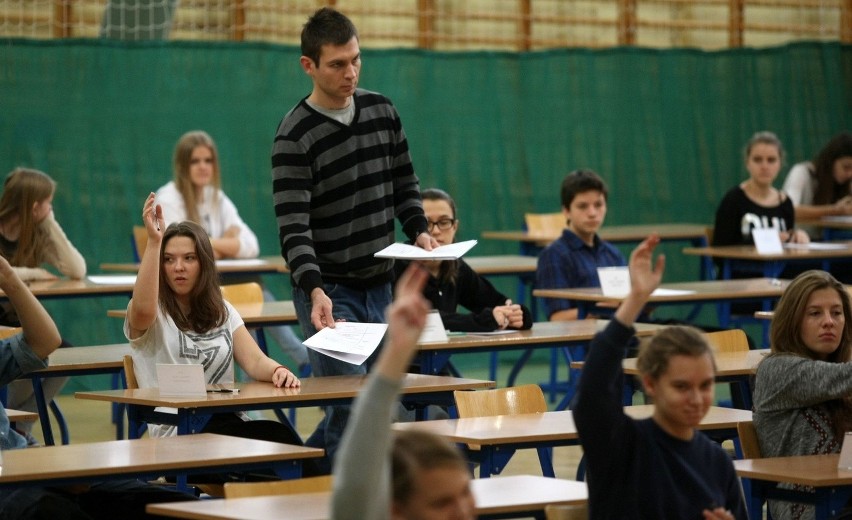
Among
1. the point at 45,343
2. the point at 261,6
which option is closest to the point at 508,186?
the point at 261,6

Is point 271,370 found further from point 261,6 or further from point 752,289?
point 261,6

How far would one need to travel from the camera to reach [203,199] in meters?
8.67

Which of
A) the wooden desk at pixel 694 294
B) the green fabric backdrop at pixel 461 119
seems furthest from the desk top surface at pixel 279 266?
the wooden desk at pixel 694 294

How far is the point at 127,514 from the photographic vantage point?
3.89 m

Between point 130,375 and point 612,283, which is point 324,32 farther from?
point 612,283

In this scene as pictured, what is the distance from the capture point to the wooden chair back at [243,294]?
23.7ft

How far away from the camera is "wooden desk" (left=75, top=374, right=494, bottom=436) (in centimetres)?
448

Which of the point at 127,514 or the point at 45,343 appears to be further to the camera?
the point at 45,343

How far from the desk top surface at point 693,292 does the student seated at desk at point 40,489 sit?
346 cm

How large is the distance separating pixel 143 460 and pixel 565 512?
1114 millimetres

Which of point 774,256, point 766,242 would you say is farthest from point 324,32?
point 766,242

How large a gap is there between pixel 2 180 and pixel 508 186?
3.65 meters

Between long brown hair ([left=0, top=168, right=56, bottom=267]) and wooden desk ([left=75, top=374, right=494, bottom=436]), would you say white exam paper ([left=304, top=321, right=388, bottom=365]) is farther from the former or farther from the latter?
long brown hair ([left=0, top=168, right=56, bottom=267])

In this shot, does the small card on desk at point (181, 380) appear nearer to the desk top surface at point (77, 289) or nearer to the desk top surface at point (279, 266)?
the desk top surface at point (77, 289)
